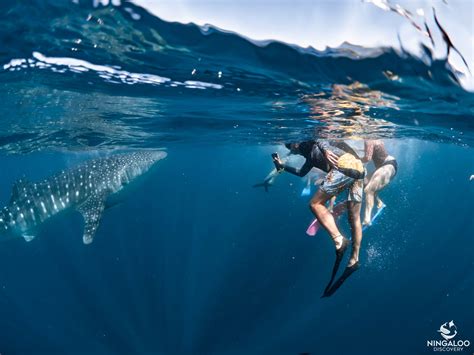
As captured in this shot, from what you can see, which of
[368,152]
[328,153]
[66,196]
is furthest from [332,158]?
[66,196]

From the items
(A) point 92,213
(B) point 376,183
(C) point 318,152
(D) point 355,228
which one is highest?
(C) point 318,152

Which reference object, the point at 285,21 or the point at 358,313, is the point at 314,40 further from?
the point at 358,313

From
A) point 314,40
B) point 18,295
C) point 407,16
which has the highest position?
point 407,16

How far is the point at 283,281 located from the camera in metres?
19.3

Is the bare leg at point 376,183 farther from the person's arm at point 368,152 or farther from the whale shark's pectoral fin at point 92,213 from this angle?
the whale shark's pectoral fin at point 92,213

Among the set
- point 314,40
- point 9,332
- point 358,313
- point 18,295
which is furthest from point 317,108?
point 18,295

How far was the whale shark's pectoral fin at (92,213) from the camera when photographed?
11648 mm

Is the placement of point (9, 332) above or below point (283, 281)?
below

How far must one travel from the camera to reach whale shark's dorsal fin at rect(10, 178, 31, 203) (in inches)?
486

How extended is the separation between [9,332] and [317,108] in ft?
54.2

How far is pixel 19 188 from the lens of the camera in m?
12.4

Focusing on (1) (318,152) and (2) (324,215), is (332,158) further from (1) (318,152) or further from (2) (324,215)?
(2) (324,215)

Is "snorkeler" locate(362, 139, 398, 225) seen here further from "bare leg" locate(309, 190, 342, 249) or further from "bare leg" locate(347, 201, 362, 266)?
"bare leg" locate(309, 190, 342, 249)

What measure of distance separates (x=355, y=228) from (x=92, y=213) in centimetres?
901
